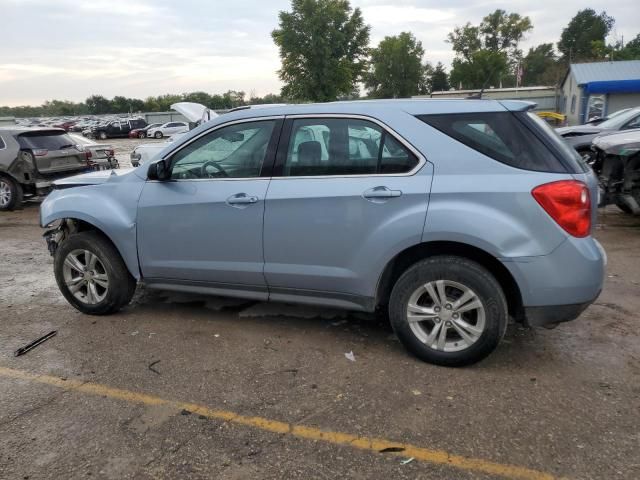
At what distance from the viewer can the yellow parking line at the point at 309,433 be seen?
2.56 meters

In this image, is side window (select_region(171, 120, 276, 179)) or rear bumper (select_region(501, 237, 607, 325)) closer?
rear bumper (select_region(501, 237, 607, 325))

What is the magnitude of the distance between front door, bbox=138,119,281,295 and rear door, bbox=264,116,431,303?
0.15m

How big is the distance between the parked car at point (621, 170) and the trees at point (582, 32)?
326 ft

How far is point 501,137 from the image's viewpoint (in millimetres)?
3340

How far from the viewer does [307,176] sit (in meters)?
3.75

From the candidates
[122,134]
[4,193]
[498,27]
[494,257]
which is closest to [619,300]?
[494,257]

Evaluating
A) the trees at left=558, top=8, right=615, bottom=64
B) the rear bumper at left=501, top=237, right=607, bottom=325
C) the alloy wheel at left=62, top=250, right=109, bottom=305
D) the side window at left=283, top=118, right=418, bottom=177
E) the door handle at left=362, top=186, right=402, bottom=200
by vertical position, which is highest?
the trees at left=558, top=8, right=615, bottom=64

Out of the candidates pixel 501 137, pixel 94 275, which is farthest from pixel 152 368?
pixel 501 137

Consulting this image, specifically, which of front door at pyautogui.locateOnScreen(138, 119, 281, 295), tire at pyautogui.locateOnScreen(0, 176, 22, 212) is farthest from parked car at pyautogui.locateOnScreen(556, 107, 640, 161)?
tire at pyautogui.locateOnScreen(0, 176, 22, 212)

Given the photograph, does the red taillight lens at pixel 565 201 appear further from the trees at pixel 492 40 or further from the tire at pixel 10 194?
the trees at pixel 492 40

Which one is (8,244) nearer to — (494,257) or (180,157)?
(180,157)

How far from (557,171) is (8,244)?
7.79 metres

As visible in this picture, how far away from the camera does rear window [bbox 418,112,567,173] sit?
3248 mm

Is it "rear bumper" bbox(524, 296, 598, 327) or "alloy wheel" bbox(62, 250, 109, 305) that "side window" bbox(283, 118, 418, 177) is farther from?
"alloy wheel" bbox(62, 250, 109, 305)
